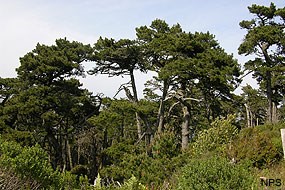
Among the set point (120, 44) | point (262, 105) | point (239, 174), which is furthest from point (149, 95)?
point (239, 174)

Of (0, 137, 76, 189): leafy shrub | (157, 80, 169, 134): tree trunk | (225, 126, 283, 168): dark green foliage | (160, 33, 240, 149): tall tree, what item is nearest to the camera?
(0, 137, 76, 189): leafy shrub

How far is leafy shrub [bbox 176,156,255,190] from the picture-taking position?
543cm

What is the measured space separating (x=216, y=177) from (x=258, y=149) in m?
7.13

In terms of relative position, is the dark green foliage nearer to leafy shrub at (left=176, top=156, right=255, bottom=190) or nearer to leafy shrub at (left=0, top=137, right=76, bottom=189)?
leafy shrub at (left=0, top=137, right=76, bottom=189)

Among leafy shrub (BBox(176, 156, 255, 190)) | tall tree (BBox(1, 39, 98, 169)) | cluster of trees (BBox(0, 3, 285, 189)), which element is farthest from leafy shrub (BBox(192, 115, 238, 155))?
tall tree (BBox(1, 39, 98, 169))

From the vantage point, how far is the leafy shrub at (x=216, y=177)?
543 centimetres

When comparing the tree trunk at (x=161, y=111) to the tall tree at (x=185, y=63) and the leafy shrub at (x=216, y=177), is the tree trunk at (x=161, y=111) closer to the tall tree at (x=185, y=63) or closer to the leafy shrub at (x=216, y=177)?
the tall tree at (x=185, y=63)

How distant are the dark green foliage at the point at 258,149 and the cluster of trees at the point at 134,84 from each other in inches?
280

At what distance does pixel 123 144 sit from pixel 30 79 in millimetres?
7663

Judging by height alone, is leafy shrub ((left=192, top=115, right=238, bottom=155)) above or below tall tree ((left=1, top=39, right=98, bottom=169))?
below

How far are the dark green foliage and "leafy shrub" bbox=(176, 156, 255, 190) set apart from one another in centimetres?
641

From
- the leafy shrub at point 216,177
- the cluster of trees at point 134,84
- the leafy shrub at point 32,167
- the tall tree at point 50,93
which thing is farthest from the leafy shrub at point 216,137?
the tall tree at point 50,93

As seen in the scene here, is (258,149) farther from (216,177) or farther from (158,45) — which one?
(158,45)

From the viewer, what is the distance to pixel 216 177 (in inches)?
217
